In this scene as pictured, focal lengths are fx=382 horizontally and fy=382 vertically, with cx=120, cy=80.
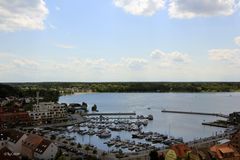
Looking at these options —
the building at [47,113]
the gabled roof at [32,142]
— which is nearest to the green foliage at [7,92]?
the building at [47,113]

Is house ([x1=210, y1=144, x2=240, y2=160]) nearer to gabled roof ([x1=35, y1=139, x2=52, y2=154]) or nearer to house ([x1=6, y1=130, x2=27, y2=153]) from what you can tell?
gabled roof ([x1=35, y1=139, x2=52, y2=154])

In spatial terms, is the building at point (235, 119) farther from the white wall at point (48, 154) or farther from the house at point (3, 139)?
the house at point (3, 139)

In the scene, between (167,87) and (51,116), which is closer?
(51,116)

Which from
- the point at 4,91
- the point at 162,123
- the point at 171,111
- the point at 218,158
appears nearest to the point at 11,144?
the point at 218,158

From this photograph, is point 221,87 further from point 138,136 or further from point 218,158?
point 218,158

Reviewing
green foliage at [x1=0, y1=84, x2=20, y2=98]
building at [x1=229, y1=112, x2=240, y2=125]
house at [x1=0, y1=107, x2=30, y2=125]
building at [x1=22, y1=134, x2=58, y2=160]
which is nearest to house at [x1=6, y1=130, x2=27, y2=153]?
building at [x1=22, y1=134, x2=58, y2=160]
